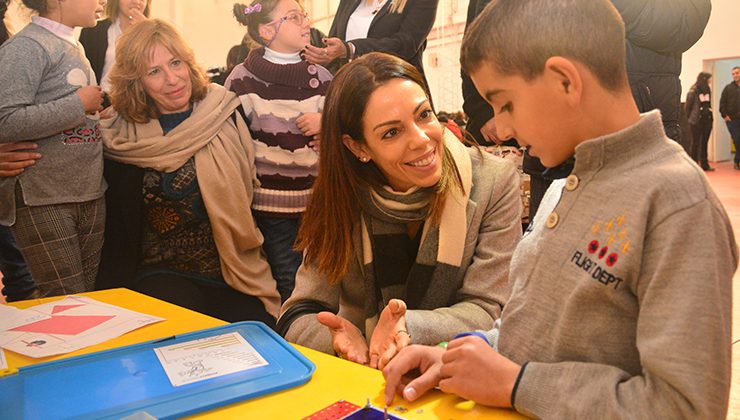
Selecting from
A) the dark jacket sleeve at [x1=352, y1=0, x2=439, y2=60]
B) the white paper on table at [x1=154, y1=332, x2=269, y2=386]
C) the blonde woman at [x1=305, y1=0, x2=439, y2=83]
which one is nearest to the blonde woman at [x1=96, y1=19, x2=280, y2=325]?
the blonde woman at [x1=305, y1=0, x2=439, y2=83]

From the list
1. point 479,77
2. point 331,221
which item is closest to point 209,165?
point 331,221

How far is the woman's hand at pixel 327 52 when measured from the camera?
8.93ft

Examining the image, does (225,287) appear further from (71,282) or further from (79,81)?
(79,81)

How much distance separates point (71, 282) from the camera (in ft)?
7.82

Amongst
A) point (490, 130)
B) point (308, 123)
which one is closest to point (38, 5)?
point (308, 123)

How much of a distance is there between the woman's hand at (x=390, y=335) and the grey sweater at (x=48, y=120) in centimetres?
155

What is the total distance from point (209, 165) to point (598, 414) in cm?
203

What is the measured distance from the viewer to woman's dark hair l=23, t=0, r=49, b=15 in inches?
92.0

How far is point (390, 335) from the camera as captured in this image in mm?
1353

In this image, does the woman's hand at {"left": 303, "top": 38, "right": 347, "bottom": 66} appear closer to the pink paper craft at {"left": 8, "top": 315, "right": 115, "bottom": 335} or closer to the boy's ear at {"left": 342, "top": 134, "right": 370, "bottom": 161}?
the boy's ear at {"left": 342, "top": 134, "right": 370, "bottom": 161}

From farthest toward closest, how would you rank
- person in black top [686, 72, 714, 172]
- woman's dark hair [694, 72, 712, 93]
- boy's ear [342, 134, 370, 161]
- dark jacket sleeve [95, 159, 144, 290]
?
person in black top [686, 72, 714, 172] → woman's dark hair [694, 72, 712, 93] → dark jacket sleeve [95, 159, 144, 290] → boy's ear [342, 134, 370, 161]

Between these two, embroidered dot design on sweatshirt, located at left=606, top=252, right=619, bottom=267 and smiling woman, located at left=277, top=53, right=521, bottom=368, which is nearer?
embroidered dot design on sweatshirt, located at left=606, top=252, right=619, bottom=267

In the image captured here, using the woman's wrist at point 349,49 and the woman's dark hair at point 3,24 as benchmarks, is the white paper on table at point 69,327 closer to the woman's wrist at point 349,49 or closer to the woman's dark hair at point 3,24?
the woman's dark hair at point 3,24

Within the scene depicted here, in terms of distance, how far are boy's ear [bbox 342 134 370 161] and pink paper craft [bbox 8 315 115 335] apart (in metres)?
0.76
